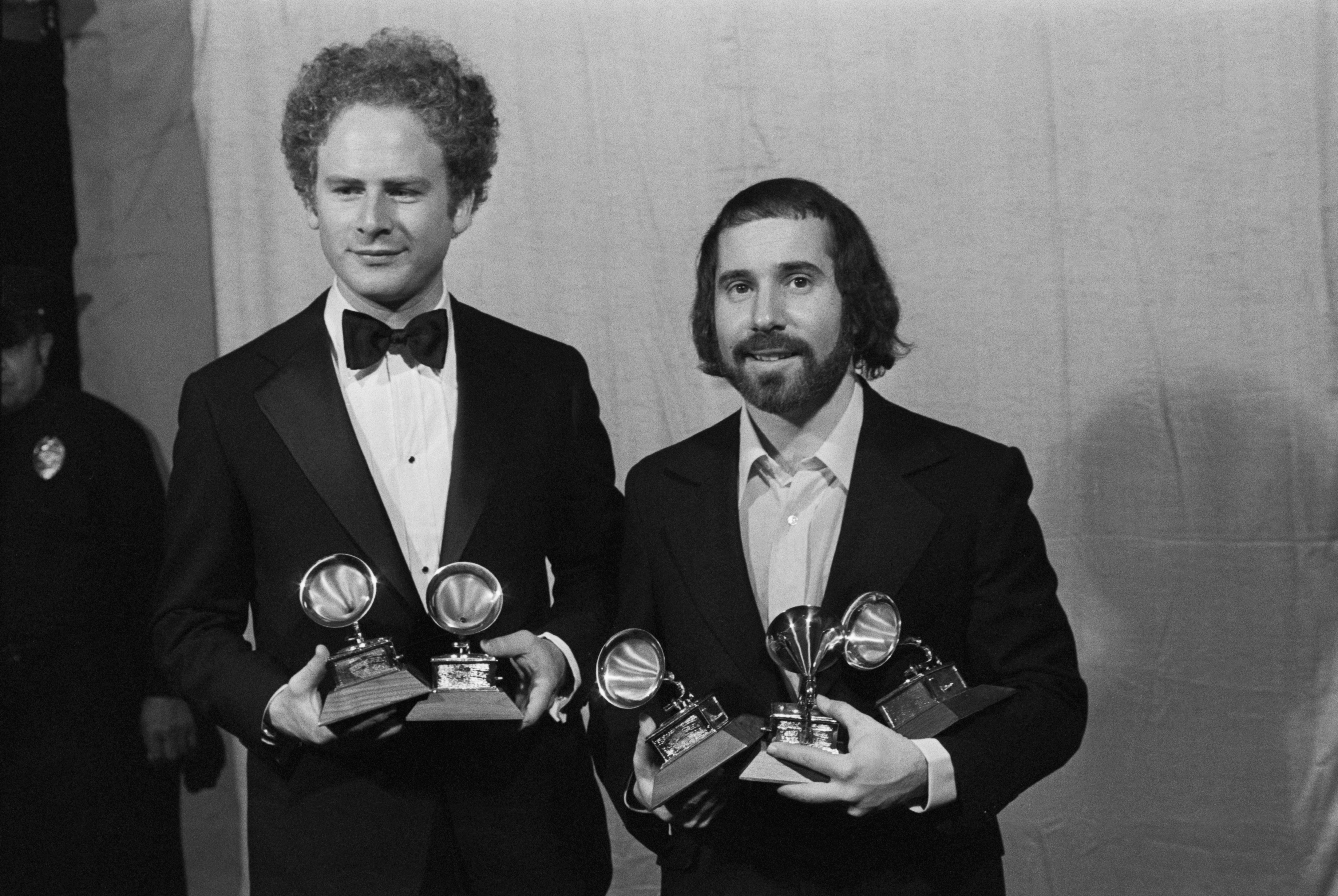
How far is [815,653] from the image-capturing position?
2.41m

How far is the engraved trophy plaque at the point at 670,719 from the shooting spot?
2.35 meters

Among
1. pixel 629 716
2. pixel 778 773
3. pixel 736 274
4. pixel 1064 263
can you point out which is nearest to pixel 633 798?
pixel 629 716

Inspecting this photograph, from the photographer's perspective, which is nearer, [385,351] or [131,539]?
[385,351]

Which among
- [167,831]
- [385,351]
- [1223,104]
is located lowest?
[167,831]

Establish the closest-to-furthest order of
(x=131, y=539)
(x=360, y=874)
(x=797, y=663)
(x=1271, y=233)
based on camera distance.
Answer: (x=797, y=663) < (x=360, y=874) < (x=1271, y=233) < (x=131, y=539)

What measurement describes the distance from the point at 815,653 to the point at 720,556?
1.01ft

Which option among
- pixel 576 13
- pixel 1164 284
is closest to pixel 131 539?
pixel 576 13

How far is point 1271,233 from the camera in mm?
3559

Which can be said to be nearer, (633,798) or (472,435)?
(633,798)

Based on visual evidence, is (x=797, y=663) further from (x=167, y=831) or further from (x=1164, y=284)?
(x=167, y=831)

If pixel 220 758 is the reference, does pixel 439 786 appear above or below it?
above

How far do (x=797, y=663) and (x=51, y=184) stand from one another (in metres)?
Answer: 2.67

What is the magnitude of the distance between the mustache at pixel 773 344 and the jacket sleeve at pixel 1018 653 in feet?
1.33

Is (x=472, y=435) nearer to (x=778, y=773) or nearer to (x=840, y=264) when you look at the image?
(x=840, y=264)
